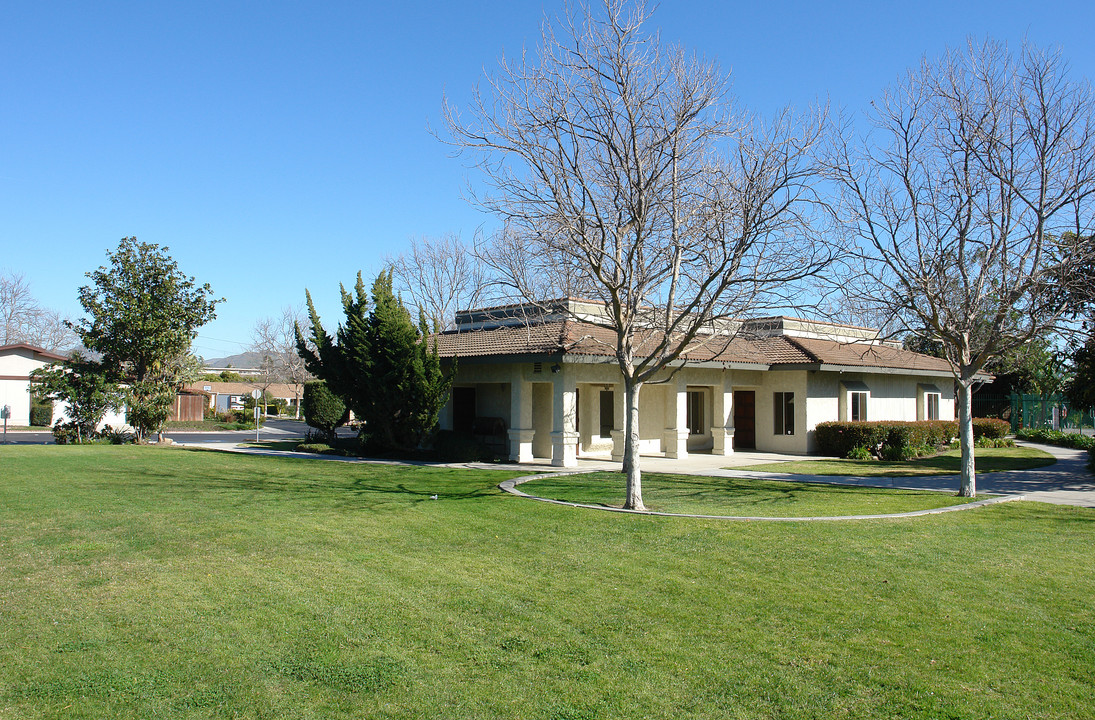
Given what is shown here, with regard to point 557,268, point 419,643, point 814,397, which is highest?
point 557,268

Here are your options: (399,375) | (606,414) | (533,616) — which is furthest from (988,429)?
(533,616)

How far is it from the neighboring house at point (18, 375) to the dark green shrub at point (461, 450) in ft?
90.9

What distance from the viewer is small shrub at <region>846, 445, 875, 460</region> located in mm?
24031

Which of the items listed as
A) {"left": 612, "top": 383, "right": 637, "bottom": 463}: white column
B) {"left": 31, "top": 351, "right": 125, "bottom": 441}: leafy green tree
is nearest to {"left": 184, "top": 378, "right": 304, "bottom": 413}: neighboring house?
{"left": 31, "top": 351, "right": 125, "bottom": 441}: leafy green tree

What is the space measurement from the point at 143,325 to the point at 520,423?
14623mm

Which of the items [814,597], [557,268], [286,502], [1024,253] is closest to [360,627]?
[814,597]

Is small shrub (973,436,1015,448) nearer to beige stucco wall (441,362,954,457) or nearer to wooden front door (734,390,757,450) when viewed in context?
beige stucco wall (441,362,954,457)

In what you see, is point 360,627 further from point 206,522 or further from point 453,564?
point 206,522

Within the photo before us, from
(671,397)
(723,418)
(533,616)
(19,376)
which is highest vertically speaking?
(19,376)

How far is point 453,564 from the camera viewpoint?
8508 mm

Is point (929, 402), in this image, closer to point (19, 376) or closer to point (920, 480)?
point (920, 480)

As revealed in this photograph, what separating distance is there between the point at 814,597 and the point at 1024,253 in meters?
11.4

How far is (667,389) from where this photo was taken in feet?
80.7

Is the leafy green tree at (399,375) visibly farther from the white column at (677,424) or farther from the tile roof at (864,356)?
the tile roof at (864,356)
